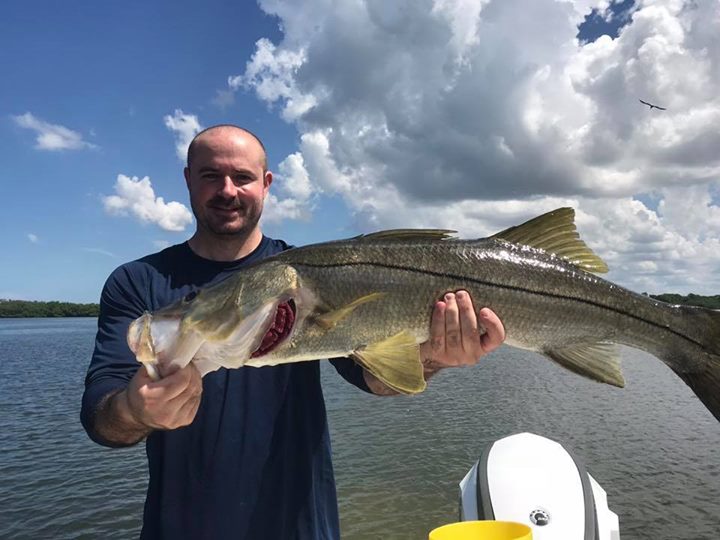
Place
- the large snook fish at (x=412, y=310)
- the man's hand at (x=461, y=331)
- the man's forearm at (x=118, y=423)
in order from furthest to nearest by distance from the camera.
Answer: the man's hand at (x=461, y=331) < the large snook fish at (x=412, y=310) < the man's forearm at (x=118, y=423)

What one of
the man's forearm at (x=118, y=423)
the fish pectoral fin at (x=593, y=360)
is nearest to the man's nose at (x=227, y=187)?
the man's forearm at (x=118, y=423)

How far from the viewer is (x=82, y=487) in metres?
11.9

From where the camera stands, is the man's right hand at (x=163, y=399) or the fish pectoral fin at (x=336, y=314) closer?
the man's right hand at (x=163, y=399)

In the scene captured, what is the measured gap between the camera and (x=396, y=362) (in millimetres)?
3000

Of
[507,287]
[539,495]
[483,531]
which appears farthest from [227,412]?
[539,495]

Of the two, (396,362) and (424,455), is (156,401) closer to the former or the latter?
(396,362)

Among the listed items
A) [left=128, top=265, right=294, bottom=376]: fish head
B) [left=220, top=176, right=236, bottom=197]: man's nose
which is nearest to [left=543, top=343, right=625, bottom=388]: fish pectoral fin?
[left=128, top=265, right=294, bottom=376]: fish head

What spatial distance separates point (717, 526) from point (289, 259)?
10716 millimetres

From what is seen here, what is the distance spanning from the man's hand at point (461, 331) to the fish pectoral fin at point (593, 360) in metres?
0.43

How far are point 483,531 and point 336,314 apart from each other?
1.28m

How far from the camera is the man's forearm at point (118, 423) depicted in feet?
8.37

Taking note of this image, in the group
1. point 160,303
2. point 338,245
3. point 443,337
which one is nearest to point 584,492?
point 443,337

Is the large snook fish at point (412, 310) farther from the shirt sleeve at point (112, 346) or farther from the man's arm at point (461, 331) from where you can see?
the shirt sleeve at point (112, 346)

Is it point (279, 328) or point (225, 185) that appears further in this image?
point (225, 185)
